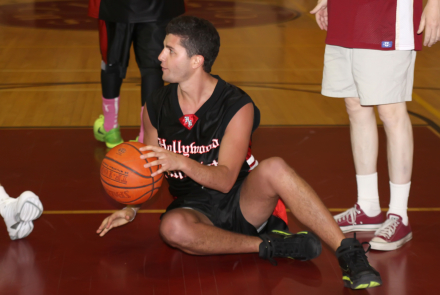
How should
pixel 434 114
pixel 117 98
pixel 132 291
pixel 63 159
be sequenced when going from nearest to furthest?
1. pixel 132 291
2. pixel 63 159
3. pixel 117 98
4. pixel 434 114

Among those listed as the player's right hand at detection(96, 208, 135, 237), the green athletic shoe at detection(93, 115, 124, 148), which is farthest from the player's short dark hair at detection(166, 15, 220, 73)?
the green athletic shoe at detection(93, 115, 124, 148)

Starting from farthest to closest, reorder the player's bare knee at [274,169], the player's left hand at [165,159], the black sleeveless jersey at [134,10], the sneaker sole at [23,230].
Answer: the black sleeveless jersey at [134,10] < the sneaker sole at [23,230] < the player's bare knee at [274,169] < the player's left hand at [165,159]

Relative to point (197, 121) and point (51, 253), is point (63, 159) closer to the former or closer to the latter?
point (51, 253)

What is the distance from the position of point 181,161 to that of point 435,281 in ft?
3.79

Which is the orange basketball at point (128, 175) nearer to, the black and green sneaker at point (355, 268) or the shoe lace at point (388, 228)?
the black and green sneaker at point (355, 268)

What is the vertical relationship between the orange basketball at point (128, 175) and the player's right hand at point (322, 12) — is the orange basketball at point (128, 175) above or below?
below

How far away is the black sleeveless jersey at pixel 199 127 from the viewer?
245 cm

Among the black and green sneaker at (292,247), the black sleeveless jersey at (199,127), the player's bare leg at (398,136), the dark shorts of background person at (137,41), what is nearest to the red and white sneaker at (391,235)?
the player's bare leg at (398,136)

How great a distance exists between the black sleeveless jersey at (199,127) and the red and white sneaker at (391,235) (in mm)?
670

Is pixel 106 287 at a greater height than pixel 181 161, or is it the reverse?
pixel 181 161

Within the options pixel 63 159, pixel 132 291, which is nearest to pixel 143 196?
pixel 132 291

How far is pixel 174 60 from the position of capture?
240 cm

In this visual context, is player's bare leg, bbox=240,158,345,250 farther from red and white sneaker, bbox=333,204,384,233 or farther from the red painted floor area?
Result: red and white sneaker, bbox=333,204,384,233

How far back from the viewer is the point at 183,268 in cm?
247
